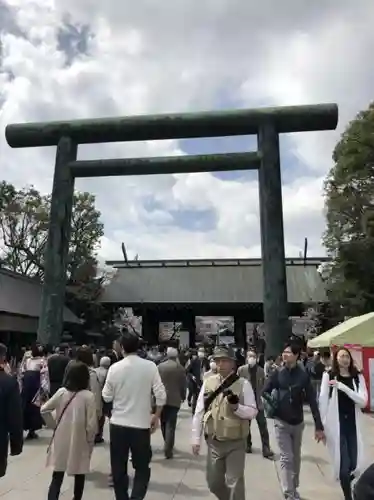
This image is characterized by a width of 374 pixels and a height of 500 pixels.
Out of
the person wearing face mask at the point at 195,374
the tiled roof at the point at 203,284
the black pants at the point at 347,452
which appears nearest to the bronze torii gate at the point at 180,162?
the person wearing face mask at the point at 195,374

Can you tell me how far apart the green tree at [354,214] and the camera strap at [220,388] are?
15002 mm

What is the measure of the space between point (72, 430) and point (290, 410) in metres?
2.08

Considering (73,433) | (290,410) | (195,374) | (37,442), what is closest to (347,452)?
(290,410)

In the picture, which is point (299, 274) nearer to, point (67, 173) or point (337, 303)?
point (337, 303)

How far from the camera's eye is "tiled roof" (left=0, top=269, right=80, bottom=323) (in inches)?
866

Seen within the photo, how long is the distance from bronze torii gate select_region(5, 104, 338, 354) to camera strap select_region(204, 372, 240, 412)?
845cm

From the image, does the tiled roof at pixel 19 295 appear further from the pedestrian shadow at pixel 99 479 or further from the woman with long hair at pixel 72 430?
the woman with long hair at pixel 72 430

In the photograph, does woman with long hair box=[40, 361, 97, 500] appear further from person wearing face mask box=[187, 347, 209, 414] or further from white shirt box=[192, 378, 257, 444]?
person wearing face mask box=[187, 347, 209, 414]

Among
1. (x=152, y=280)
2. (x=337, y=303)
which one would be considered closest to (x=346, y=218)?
(x=337, y=303)

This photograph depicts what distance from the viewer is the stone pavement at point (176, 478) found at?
565 cm

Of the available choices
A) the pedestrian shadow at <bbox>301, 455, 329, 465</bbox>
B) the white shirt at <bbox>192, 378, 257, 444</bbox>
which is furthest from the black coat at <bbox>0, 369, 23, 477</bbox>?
the pedestrian shadow at <bbox>301, 455, 329, 465</bbox>

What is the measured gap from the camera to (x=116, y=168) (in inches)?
564

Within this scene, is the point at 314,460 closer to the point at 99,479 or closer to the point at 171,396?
the point at 171,396

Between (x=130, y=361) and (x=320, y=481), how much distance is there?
3.18 meters
